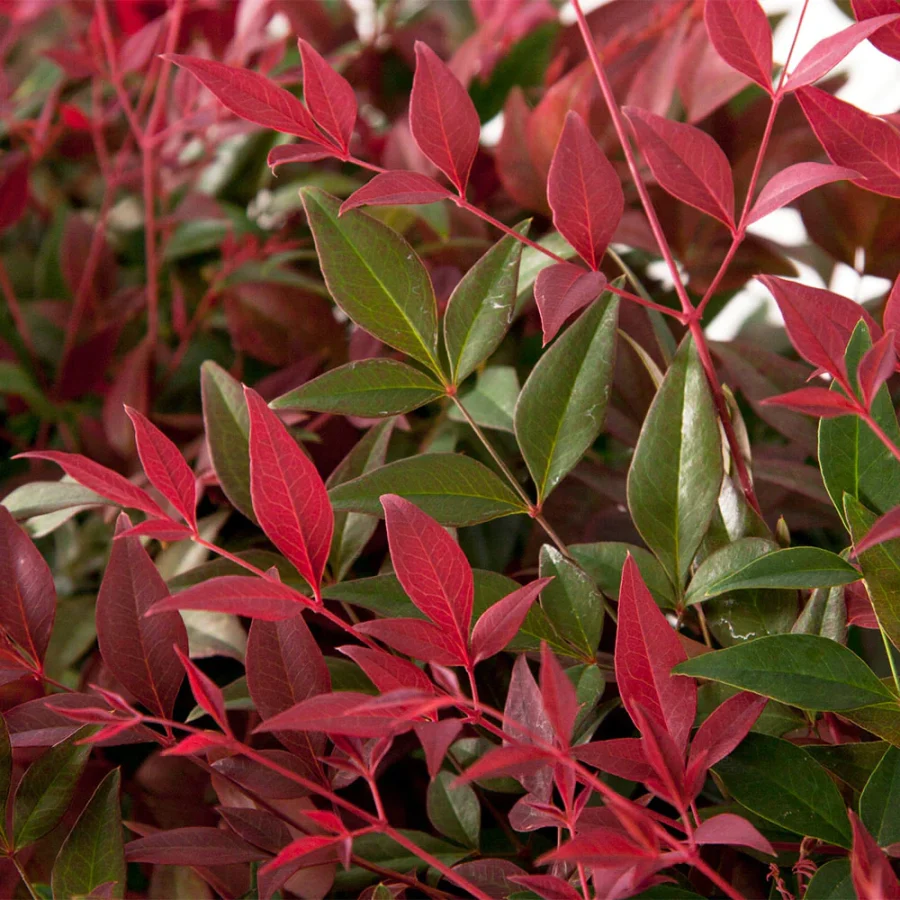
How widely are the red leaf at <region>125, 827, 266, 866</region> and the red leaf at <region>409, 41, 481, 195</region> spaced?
172 mm

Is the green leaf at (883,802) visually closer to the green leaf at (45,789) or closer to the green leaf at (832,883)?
the green leaf at (832,883)

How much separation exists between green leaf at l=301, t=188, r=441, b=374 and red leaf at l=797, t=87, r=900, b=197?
0.34ft

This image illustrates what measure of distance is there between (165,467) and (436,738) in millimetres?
96

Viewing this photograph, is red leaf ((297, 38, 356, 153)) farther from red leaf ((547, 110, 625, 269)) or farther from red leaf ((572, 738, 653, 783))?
red leaf ((572, 738, 653, 783))

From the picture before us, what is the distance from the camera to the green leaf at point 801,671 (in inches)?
7.9

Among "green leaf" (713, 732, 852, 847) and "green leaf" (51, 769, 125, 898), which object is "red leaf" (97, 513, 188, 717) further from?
"green leaf" (713, 732, 852, 847)

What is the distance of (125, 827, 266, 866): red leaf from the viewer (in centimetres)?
23

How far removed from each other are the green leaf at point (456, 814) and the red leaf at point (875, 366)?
0.55 feet

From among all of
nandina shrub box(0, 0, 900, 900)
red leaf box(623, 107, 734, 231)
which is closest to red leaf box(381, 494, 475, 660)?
nandina shrub box(0, 0, 900, 900)

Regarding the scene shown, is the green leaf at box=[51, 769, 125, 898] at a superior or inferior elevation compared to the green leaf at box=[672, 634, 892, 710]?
inferior

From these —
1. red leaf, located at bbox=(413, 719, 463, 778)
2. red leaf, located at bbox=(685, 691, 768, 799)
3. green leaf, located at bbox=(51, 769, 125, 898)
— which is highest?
red leaf, located at bbox=(413, 719, 463, 778)

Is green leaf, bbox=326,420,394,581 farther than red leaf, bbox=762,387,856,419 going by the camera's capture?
Yes

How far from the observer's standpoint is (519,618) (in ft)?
0.66

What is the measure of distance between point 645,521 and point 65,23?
82 cm
